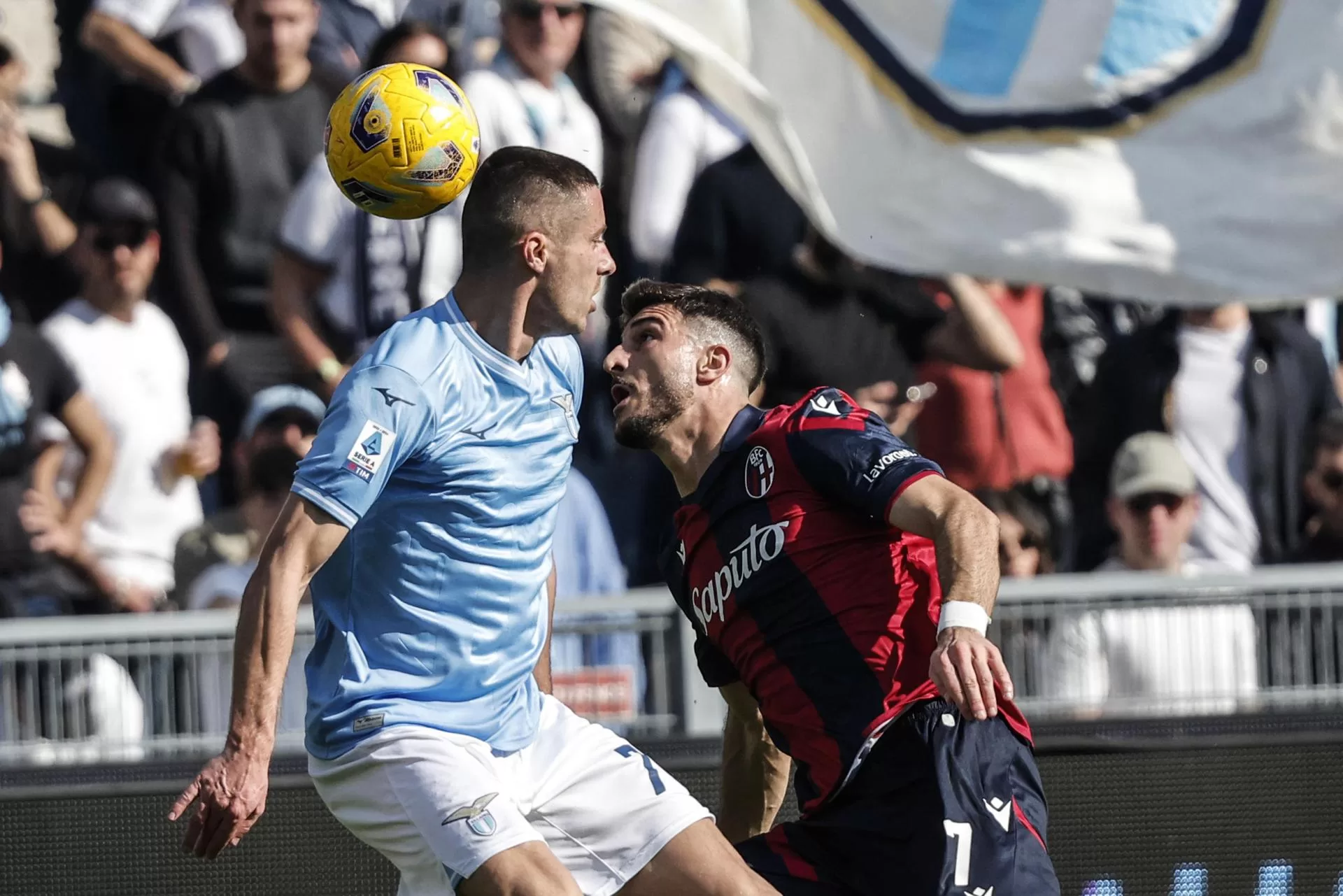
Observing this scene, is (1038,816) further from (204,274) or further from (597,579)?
(204,274)

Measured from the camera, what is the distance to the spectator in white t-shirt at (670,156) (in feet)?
26.6

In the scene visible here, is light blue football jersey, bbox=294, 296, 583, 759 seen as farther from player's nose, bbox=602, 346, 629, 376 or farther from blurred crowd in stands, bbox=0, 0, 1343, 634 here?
blurred crowd in stands, bbox=0, 0, 1343, 634

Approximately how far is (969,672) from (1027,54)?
243 inches

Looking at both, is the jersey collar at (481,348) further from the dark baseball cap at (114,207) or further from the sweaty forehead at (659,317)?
the dark baseball cap at (114,207)

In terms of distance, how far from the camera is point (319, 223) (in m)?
7.80

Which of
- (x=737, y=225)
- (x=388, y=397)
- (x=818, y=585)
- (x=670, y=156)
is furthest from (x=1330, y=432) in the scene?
(x=388, y=397)

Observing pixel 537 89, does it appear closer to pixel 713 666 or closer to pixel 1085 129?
pixel 1085 129

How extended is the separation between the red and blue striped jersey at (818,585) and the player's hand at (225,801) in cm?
135

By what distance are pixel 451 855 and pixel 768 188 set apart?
15.8ft

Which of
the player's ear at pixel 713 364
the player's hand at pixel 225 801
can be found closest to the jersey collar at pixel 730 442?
the player's ear at pixel 713 364

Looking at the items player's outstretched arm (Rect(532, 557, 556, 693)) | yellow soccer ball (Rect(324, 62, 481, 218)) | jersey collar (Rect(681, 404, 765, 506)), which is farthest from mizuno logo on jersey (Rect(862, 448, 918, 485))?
yellow soccer ball (Rect(324, 62, 481, 218))

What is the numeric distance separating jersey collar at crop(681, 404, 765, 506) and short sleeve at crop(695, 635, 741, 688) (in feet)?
1.31

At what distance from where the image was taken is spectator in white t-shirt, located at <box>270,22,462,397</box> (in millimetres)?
7785

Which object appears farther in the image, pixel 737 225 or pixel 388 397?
pixel 737 225
